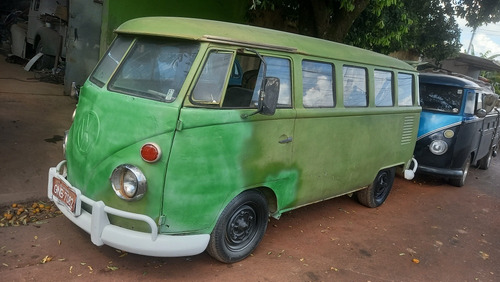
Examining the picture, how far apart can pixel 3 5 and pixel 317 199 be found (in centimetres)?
1862

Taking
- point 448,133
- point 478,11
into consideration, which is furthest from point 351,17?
point 478,11

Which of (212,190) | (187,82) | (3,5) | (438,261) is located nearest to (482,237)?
(438,261)

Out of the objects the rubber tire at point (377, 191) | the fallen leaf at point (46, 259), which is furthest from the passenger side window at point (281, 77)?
the rubber tire at point (377, 191)

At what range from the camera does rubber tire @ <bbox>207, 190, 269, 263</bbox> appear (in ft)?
11.4

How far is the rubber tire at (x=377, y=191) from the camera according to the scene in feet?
18.4

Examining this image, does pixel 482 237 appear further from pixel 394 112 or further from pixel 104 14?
pixel 104 14

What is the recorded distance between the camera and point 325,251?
4285 millimetres

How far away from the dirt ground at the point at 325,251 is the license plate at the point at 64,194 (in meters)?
0.52

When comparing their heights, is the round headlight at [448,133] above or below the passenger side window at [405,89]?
below

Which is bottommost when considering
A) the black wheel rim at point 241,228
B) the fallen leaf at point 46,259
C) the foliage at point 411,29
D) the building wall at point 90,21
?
the fallen leaf at point 46,259

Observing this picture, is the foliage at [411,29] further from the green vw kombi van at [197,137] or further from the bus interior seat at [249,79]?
the bus interior seat at [249,79]

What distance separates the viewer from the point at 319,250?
14.1 feet

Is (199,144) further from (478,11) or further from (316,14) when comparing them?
(478,11)

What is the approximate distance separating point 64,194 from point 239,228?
153 cm
